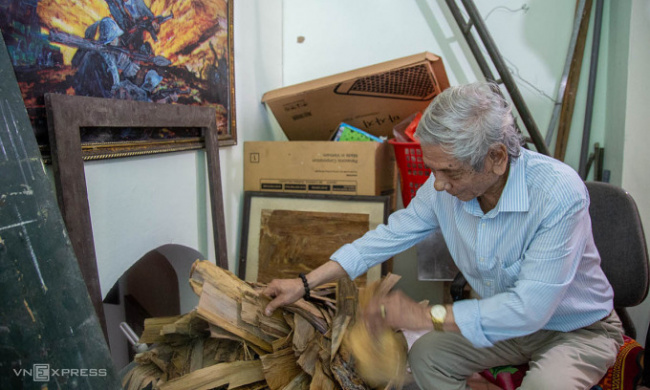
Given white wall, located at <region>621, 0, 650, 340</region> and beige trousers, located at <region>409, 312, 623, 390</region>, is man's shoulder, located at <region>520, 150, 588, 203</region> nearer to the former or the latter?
beige trousers, located at <region>409, 312, 623, 390</region>

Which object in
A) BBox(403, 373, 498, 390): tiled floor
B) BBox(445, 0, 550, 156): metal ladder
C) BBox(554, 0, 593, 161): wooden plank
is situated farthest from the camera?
BBox(554, 0, 593, 161): wooden plank

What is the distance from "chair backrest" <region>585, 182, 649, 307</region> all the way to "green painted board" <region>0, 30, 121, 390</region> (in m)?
1.70

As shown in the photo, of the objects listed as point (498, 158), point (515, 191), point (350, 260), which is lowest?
point (350, 260)

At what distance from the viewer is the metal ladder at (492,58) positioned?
2.56 meters

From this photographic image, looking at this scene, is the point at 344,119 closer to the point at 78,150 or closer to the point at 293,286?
the point at 293,286

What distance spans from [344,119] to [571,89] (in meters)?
1.42

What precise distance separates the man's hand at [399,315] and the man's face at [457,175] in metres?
0.36

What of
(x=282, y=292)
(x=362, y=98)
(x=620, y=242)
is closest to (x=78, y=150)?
(x=282, y=292)

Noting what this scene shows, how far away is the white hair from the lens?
4.05 ft

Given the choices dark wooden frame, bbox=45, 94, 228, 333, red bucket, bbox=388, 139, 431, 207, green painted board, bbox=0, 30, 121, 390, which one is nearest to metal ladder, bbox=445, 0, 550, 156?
red bucket, bbox=388, 139, 431, 207

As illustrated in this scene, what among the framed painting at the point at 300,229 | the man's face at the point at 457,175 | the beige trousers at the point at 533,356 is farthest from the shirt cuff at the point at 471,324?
the framed painting at the point at 300,229

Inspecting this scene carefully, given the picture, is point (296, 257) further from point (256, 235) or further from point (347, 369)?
point (347, 369)

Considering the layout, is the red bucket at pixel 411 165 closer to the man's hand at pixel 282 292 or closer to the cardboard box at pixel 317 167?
the cardboard box at pixel 317 167

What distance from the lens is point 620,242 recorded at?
1638mm
